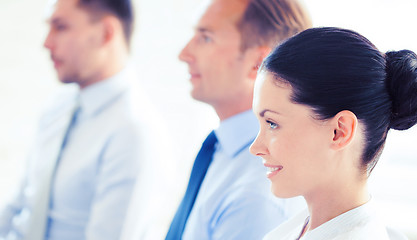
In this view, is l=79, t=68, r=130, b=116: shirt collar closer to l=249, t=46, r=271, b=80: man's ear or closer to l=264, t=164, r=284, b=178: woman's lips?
l=249, t=46, r=271, b=80: man's ear

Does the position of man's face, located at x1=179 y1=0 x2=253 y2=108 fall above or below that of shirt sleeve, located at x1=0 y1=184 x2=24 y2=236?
above

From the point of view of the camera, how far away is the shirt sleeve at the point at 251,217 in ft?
3.22

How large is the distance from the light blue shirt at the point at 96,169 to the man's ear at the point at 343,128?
88 cm

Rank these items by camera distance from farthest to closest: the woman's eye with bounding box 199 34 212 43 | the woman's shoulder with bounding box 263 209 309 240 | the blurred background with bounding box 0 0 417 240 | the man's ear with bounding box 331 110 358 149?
the blurred background with bounding box 0 0 417 240
the woman's eye with bounding box 199 34 212 43
the woman's shoulder with bounding box 263 209 309 240
the man's ear with bounding box 331 110 358 149

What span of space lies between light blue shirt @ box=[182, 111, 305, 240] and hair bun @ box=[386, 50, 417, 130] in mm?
337

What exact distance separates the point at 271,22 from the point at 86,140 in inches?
32.5

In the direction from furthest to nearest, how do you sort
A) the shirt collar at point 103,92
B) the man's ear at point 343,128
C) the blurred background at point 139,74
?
the blurred background at point 139,74, the shirt collar at point 103,92, the man's ear at point 343,128

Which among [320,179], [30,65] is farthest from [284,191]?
[30,65]

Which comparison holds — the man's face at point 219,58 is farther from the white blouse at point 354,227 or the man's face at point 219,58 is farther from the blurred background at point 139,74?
the blurred background at point 139,74

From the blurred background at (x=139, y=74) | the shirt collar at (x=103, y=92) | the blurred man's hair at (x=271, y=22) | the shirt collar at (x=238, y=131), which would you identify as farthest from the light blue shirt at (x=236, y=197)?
the blurred background at (x=139, y=74)

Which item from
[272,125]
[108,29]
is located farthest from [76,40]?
[272,125]

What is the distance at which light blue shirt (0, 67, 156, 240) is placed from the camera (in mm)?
1492

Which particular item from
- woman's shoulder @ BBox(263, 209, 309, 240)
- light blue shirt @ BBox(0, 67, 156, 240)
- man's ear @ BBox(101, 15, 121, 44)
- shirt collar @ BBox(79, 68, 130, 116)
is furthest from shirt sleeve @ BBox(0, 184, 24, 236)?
woman's shoulder @ BBox(263, 209, 309, 240)

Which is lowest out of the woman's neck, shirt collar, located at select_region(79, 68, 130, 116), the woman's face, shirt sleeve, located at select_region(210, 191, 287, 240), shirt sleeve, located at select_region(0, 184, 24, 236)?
shirt sleeve, located at select_region(0, 184, 24, 236)
